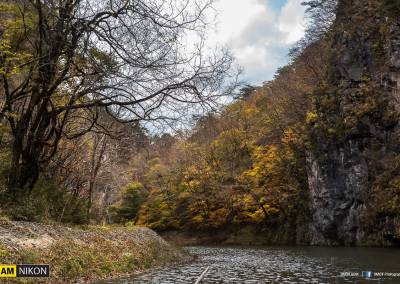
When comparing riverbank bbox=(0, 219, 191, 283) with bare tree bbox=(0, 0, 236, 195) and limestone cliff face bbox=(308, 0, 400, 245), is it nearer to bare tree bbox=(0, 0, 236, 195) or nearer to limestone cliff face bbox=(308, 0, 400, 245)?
bare tree bbox=(0, 0, 236, 195)

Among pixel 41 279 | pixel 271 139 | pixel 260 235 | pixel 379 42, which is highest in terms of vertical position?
pixel 379 42

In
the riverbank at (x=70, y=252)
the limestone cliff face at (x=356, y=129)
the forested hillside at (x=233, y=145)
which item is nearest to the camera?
the riverbank at (x=70, y=252)

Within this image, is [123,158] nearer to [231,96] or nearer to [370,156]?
[231,96]

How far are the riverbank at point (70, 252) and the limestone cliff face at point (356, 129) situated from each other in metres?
23.0

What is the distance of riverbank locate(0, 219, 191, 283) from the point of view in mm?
12445

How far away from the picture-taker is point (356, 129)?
39688mm

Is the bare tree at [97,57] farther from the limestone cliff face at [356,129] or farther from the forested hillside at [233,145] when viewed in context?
the limestone cliff face at [356,129]

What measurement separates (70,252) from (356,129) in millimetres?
30922

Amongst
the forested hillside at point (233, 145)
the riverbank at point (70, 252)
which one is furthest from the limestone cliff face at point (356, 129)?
the riverbank at point (70, 252)

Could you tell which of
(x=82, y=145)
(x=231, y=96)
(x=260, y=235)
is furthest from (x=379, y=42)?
(x=231, y=96)

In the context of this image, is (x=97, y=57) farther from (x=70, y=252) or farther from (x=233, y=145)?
(x=233, y=145)

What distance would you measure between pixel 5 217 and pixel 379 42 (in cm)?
3494

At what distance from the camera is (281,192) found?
51031mm

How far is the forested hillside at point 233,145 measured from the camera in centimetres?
1598
